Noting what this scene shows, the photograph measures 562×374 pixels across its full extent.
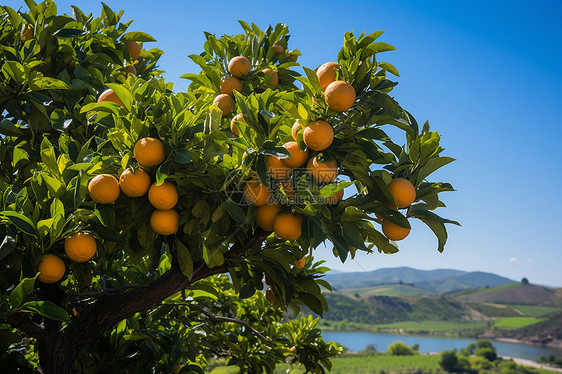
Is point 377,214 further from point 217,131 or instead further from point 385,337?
point 385,337

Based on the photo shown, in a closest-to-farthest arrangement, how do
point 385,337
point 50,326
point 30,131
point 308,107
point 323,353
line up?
point 308,107, point 50,326, point 30,131, point 323,353, point 385,337

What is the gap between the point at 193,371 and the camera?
277 cm

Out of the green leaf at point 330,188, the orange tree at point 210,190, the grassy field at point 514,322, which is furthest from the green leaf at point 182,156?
the grassy field at point 514,322

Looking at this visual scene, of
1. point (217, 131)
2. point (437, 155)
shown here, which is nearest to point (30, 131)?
point (217, 131)

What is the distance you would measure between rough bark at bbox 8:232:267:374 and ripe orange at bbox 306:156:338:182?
1.50 ft

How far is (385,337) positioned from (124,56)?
5660cm

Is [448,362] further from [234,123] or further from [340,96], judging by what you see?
[340,96]

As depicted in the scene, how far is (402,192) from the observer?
165cm

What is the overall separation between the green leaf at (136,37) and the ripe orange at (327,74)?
1.78m

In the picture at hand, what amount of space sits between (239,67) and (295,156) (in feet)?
3.91

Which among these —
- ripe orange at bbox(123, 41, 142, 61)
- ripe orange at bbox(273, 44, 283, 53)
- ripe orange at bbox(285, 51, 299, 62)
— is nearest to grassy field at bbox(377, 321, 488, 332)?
ripe orange at bbox(285, 51, 299, 62)

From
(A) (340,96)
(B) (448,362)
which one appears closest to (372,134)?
(A) (340,96)

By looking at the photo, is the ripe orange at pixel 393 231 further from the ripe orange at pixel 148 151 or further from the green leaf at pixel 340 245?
the ripe orange at pixel 148 151

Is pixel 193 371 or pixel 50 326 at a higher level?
pixel 50 326
